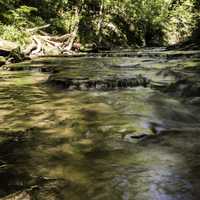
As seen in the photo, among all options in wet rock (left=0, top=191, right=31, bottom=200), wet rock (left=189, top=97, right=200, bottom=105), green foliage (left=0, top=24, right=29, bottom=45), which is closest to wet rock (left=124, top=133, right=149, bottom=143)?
wet rock (left=0, top=191, right=31, bottom=200)

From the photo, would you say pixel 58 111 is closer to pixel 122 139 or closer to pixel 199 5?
pixel 122 139

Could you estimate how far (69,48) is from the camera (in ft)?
87.8

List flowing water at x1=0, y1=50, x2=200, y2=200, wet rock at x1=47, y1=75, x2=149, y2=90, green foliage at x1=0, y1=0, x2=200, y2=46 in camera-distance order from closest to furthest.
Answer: flowing water at x1=0, y1=50, x2=200, y2=200, wet rock at x1=47, y1=75, x2=149, y2=90, green foliage at x1=0, y1=0, x2=200, y2=46

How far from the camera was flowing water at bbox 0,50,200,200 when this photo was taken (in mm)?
3787

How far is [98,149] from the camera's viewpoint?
199 inches

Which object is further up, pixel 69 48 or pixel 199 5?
pixel 199 5

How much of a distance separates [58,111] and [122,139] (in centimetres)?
221

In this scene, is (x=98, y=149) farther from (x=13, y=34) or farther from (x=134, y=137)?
(x=13, y=34)

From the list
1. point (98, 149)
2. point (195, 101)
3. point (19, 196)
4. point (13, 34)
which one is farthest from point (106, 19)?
point (19, 196)

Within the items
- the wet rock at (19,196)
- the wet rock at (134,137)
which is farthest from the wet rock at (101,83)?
the wet rock at (19,196)

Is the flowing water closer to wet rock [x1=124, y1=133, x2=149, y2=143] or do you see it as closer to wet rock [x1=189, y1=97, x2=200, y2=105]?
wet rock [x1=124, y1=133, x2=149, y2=143]

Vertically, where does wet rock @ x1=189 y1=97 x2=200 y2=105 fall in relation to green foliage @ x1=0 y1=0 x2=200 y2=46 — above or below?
below

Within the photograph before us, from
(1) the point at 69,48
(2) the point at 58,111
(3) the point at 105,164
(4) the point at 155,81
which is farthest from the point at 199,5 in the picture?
(3) the point at 105,164

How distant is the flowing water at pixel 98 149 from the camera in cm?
379
